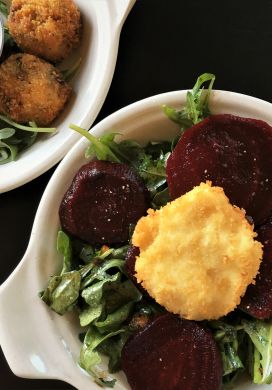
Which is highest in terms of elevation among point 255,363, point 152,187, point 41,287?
point 152,187

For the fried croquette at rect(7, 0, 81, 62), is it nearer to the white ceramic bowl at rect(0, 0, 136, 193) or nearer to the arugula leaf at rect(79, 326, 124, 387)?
the white ceramic bowl at rect(0, 0, 136, 193)

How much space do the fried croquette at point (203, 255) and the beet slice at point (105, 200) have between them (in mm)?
98

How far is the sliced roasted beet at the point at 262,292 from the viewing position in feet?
3.51

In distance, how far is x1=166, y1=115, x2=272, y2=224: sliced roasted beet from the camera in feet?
3.55

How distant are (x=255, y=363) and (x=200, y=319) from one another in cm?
14

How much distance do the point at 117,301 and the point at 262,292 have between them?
29 centimetres

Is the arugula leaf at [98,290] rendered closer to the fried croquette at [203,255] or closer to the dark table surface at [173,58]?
the fried croquette at [203,255]

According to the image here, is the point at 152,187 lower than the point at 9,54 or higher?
lower

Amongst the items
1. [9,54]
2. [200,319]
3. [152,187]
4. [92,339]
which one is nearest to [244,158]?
[152,187]

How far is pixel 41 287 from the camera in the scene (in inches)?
45.7

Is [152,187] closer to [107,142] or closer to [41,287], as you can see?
[107,142]

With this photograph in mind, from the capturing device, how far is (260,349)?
1073 millimetres

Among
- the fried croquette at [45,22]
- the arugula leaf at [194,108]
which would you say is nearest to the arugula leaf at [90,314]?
the arugula leaf at [194,108]

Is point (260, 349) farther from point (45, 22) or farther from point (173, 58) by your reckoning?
point (45, 22)
